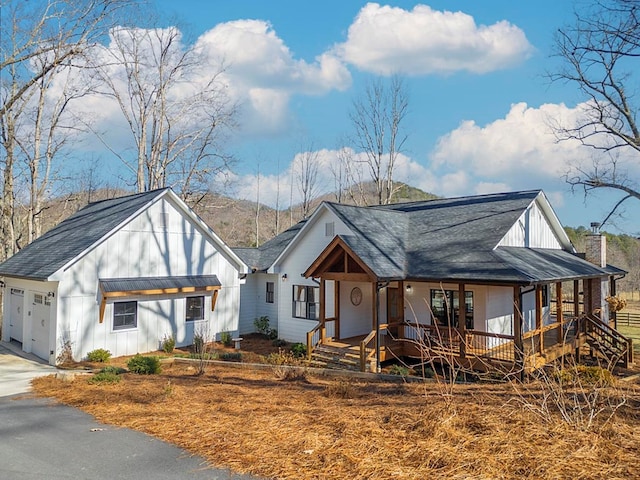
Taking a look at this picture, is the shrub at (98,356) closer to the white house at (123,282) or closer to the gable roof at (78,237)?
the white house at (123,282)

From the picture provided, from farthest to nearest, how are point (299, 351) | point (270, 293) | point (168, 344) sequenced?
1. point (270, 293)
2. point (168, 344)
3. point (299, 351)

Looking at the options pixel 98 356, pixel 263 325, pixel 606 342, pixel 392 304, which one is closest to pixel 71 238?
pixel 98 356

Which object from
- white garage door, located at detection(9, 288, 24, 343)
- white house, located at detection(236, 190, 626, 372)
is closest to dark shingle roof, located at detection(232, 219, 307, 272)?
white house, located at detection(236, 190, 626, 372)

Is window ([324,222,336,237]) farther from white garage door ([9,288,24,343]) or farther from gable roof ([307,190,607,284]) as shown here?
white garage door ([9,288,24,343])

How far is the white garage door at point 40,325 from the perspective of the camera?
15.6 meters

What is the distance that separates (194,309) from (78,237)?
5.15 meters

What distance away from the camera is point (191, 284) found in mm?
18281

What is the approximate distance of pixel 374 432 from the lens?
6.59 m

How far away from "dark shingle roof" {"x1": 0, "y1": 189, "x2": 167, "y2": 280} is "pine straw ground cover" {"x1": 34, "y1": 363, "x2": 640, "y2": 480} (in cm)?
669

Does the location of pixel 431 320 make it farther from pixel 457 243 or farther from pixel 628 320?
pixel 628 320

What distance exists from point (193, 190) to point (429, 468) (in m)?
28.8

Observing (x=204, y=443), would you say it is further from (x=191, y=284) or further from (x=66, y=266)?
(x=191, y=284)

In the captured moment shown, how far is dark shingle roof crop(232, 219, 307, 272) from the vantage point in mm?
21927

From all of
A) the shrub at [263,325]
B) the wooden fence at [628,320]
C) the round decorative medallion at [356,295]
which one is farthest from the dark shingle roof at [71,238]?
the wooden fence at [628,320]
